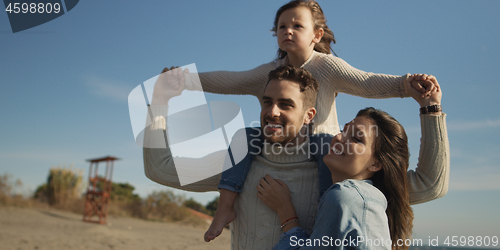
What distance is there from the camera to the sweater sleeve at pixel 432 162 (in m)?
2.02

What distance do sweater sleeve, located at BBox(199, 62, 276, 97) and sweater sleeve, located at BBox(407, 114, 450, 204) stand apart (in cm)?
114

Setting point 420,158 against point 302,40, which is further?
point 302,40

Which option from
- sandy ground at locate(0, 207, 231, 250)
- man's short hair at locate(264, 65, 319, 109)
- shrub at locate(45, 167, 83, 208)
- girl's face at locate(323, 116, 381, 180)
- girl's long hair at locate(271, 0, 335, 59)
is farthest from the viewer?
shrub at locate(45, 167, 83, 208)

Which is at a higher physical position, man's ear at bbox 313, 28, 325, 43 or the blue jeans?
man's ear at bbox 313, 28, 325, 43

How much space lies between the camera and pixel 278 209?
78.9 inches

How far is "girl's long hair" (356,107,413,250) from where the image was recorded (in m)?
1.98

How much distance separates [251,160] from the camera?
2281 mm

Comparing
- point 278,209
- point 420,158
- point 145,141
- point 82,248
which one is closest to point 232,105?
point 145,141

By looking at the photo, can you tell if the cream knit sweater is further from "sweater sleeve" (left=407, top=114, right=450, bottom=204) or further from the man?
"sweater sleeve" (left=407, top=114, right=450, bottom=204)

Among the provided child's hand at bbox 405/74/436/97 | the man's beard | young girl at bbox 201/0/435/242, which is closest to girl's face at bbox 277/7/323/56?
young girl at bbox 201/0/435/242

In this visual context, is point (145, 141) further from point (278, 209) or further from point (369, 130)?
point (369, 130)

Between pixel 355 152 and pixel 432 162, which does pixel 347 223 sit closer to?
pixel 355 152

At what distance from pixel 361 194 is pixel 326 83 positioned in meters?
0.93

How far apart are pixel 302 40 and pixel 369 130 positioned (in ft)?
2.65
